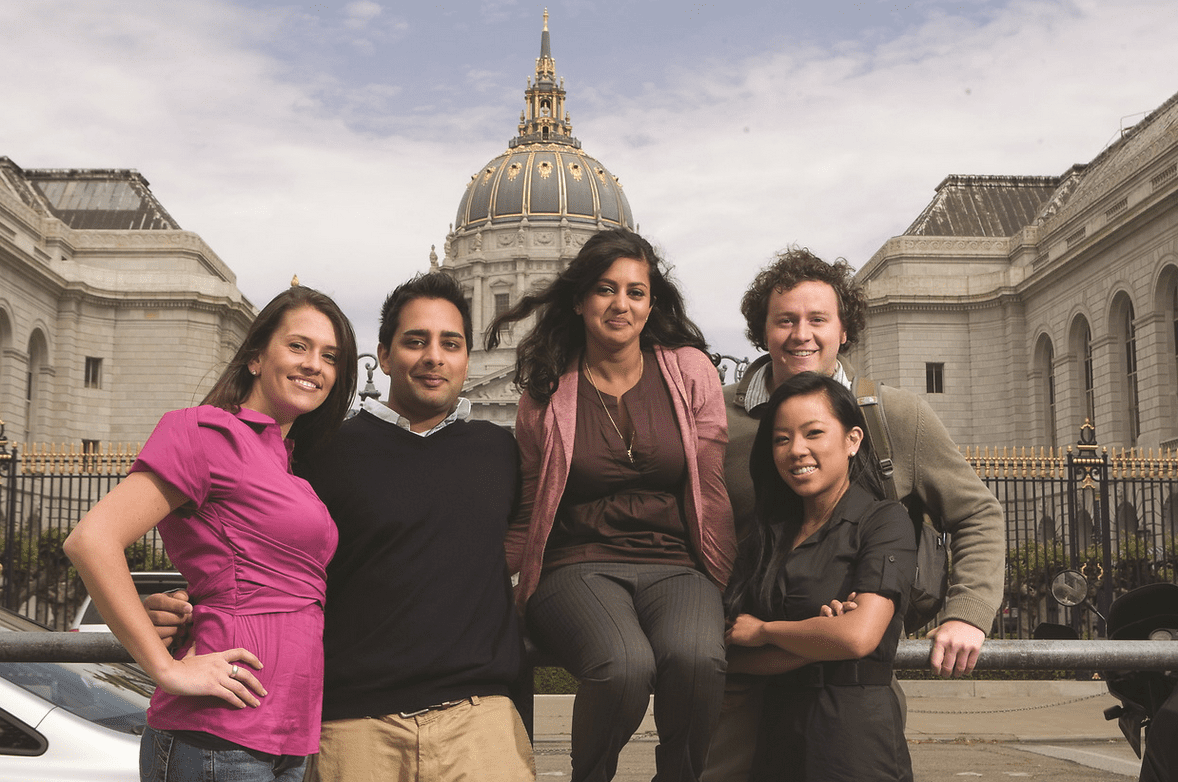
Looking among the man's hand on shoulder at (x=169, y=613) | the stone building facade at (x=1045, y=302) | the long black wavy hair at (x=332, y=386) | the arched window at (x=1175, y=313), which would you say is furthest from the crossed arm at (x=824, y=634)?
the arched window at (x=1175, y=313)

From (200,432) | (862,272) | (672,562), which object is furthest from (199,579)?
(862,272)

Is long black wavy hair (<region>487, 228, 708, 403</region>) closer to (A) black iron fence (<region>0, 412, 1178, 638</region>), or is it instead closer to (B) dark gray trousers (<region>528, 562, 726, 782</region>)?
(B) dark gray trousers (<region>528, 562, 726, 782</region>)

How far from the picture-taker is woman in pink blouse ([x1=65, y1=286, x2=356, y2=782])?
2.60 meters

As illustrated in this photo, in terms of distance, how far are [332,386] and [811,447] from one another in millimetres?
1364

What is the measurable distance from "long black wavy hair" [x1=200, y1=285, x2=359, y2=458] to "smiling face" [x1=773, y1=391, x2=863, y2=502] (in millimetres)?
1241

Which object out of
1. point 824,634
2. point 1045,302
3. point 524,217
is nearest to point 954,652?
point 824,634

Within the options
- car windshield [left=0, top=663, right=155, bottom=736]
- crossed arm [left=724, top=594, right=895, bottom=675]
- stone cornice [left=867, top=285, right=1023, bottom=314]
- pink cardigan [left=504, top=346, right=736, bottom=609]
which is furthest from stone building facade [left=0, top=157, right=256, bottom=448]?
crossed arm [left=724, top=594, right=895, bottom=675]

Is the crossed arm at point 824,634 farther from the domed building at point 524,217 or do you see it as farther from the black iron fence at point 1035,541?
the domed building at point 524,217

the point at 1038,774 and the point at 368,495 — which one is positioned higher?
the point at 368,495

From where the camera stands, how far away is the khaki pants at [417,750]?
9.61ft

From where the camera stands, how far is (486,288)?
101562mm

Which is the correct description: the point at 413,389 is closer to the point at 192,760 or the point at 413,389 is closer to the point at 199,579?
the point at 199,579

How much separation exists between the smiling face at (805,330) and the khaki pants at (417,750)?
5.05 feet

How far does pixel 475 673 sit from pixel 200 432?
0.94 meters
